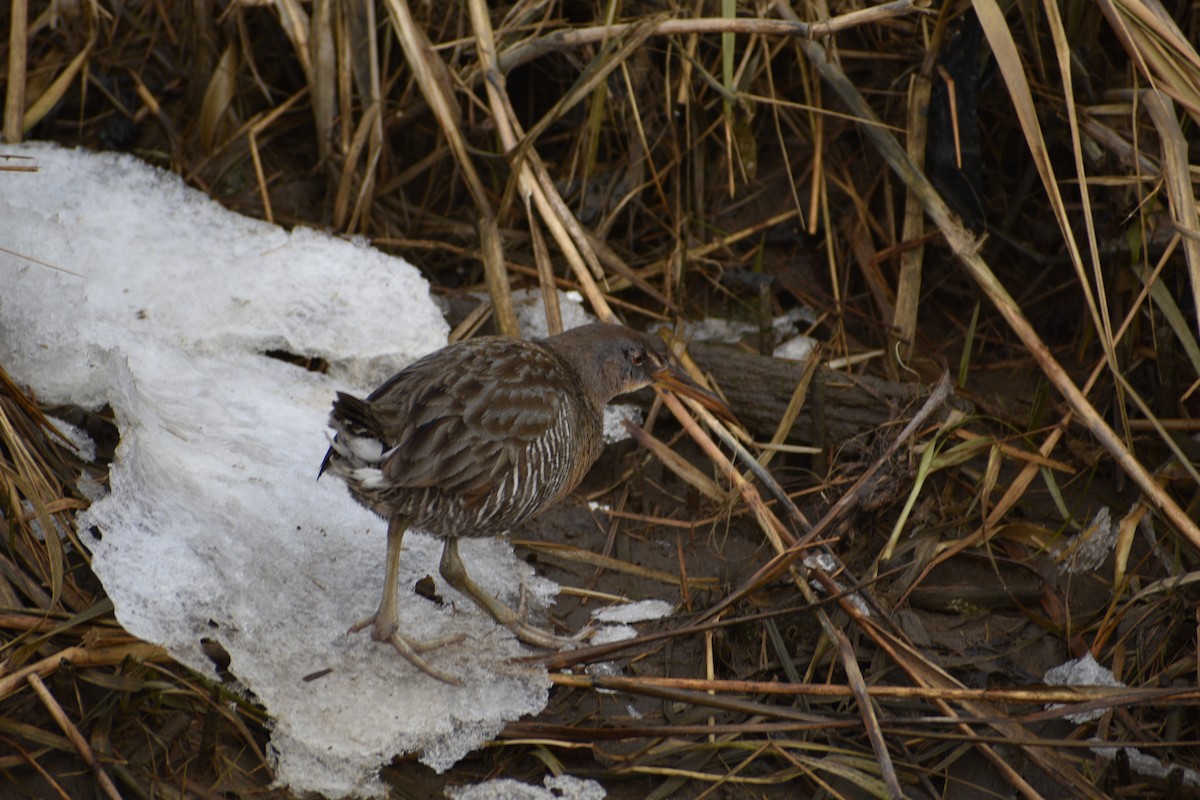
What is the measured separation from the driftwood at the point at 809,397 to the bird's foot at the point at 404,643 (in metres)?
1.29

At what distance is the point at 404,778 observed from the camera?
9.22 feet

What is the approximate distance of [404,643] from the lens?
122 inches

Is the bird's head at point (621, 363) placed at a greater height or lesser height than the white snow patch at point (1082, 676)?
greater

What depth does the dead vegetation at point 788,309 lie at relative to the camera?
292cm

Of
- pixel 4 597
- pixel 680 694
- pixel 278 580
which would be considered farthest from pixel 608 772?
pixel 4 597

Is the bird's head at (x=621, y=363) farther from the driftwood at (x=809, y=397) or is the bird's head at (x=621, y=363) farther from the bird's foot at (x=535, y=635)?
the bird's foot at (x=535, y=635)

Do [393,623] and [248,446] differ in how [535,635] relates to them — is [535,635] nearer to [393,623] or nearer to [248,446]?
[393,623]

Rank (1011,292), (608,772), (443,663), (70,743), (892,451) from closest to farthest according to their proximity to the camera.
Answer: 1. (70,743)
2. (608,772)
3. (443,663)
4. (892,451)
5. (1011,292)

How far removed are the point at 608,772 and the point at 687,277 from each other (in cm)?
201

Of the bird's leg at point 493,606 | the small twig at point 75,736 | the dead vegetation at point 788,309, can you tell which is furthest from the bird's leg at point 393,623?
the small twig at point 75,736

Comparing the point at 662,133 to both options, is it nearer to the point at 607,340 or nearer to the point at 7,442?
the point at 607,340

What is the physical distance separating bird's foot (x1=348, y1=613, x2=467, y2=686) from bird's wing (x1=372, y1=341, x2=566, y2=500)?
409 millimetres

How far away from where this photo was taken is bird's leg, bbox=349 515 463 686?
3078 mm

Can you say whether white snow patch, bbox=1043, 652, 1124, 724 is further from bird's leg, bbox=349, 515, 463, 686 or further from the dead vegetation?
bird's leg, bbox=349, 515, 463, 686
